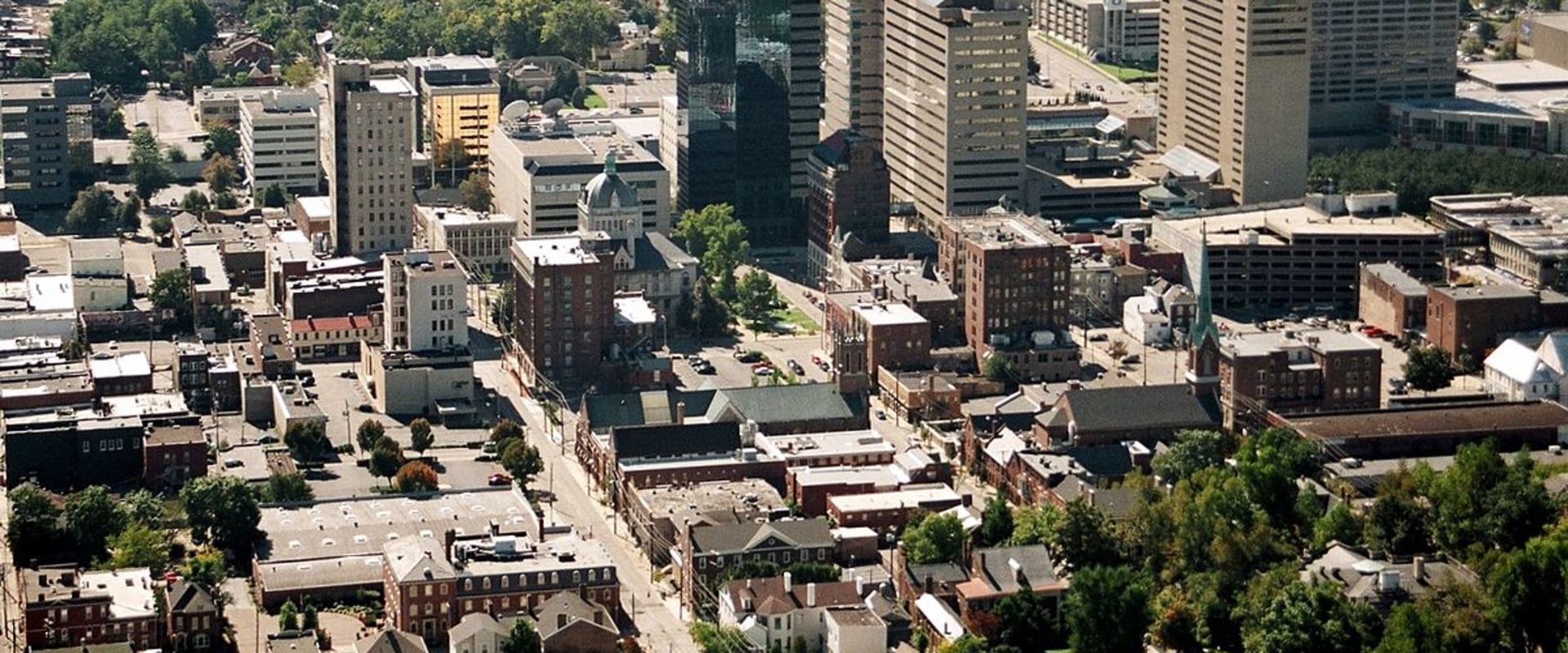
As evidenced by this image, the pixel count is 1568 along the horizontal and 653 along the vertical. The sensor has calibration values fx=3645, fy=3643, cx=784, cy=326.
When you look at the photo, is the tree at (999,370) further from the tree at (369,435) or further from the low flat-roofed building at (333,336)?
the low flat-roofed building at (333,336)

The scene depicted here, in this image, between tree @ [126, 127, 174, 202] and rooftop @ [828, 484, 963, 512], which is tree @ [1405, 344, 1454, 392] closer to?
rooftop @ [828, 484, 963, 512]

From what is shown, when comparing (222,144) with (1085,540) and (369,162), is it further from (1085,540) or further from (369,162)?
(1085,540)

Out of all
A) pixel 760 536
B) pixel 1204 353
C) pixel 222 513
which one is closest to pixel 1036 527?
pixel 760 536

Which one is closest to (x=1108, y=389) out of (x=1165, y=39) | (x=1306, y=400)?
(x=1306, y=400)

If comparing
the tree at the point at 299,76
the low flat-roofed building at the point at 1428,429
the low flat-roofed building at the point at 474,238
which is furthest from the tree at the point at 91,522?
the tree at the point at 299,76

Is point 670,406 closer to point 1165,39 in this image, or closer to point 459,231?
point 459,231

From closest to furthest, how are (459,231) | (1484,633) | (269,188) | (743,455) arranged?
(1484,633) < (743,455) < (459,231) < (269,188)
